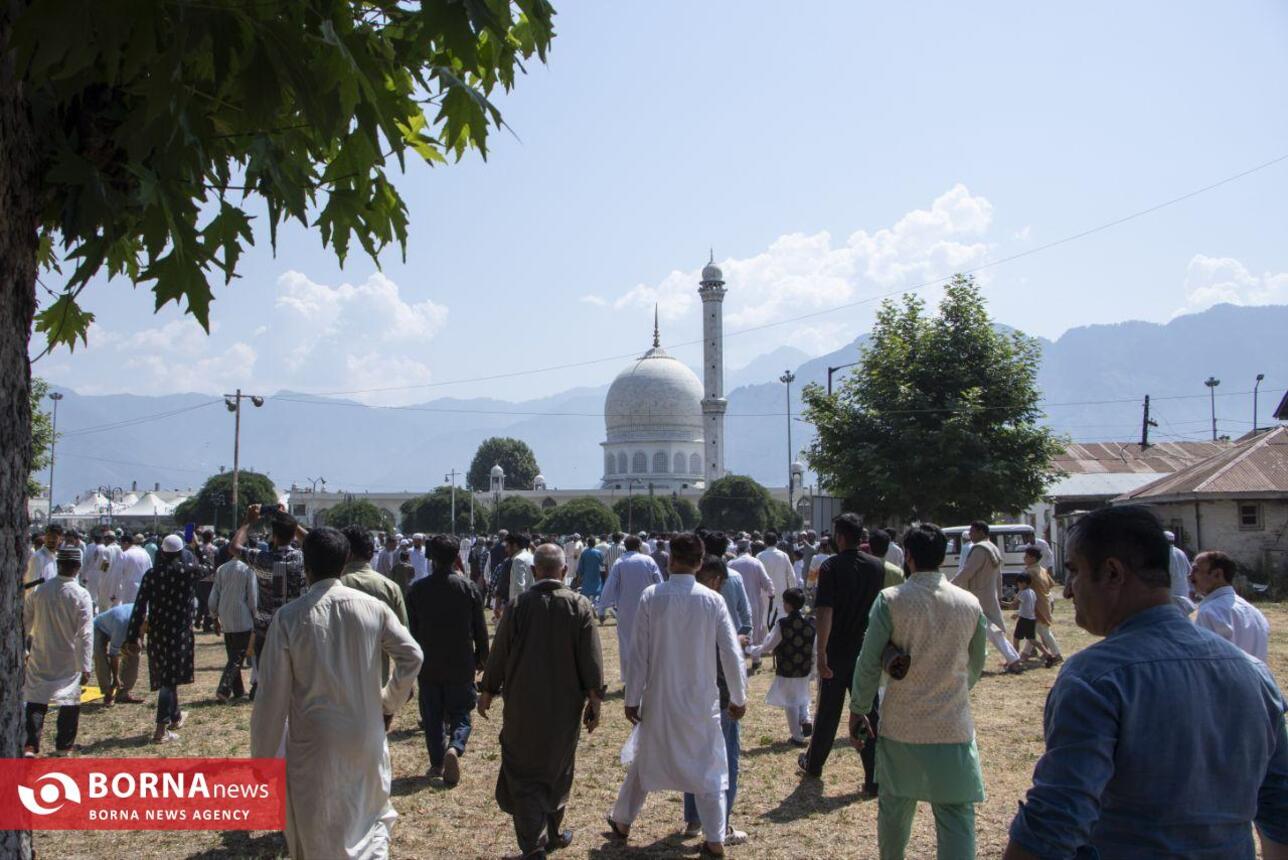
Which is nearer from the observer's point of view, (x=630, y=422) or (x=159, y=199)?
(x=159, y=199)

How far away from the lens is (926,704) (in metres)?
5.14

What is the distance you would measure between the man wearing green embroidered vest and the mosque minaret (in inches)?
3454

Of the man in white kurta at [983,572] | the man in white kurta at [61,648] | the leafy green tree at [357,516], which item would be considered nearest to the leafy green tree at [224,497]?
the leafy green tree at [357,516]

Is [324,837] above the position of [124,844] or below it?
above

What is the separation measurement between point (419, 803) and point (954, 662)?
3.65 metres

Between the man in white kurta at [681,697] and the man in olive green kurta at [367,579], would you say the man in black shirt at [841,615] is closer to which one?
the man in white kurta at [681,697]

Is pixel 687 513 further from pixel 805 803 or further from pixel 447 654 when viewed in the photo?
pixel 805 803

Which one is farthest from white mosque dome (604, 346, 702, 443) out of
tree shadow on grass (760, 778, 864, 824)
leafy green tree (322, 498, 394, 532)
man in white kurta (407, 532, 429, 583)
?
tree shadow on grass (760, 778, 864, 824)

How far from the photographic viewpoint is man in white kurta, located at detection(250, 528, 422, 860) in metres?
4.48

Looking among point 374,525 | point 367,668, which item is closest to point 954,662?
point 367,668

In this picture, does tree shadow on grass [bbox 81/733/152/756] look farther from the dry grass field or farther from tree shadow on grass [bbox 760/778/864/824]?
tree shadow on grass [bbox 760/778/864/824]

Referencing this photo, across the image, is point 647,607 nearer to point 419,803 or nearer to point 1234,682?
point 419,803

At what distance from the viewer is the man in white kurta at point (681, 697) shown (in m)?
5.86

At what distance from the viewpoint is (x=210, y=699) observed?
37.8ft
